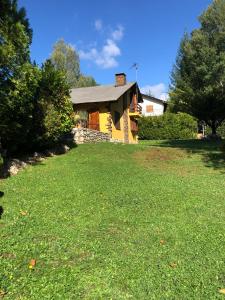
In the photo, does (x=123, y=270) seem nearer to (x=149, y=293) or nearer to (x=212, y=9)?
(x=149, y=293)

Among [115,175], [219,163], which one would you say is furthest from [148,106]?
[115,175]

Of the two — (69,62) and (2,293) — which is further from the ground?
(69,62)

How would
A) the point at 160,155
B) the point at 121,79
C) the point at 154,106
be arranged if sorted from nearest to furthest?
the point at 160,155 < the point at 121,79 < the point at 154,106

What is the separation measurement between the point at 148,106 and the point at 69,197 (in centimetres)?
4724

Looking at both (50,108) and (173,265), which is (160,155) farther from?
(173,265)

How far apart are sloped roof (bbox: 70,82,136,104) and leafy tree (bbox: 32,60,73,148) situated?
10.1 meters

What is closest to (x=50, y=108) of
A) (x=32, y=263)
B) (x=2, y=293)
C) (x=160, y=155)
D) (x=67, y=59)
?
(x=160, y=155)

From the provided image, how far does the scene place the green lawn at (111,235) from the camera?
5.78m

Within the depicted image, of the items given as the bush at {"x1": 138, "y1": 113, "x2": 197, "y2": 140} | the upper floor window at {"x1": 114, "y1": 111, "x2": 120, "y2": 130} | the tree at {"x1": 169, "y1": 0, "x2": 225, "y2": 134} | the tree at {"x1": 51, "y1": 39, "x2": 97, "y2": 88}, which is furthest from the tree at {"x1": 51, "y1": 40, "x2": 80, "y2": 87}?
the tree at {"x1": 169, "y1": 0, "x2": 225, "y2": 134}

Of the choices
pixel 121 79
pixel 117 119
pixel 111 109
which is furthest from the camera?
pixel 121 79

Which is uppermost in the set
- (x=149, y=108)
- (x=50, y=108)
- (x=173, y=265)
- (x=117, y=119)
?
(x=149, y=108)

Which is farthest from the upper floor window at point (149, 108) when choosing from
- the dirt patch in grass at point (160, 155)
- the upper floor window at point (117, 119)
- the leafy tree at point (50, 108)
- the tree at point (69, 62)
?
the leafy tree at point (50, 108)

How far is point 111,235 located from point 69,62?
5281 cm

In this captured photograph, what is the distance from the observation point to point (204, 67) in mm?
24047
